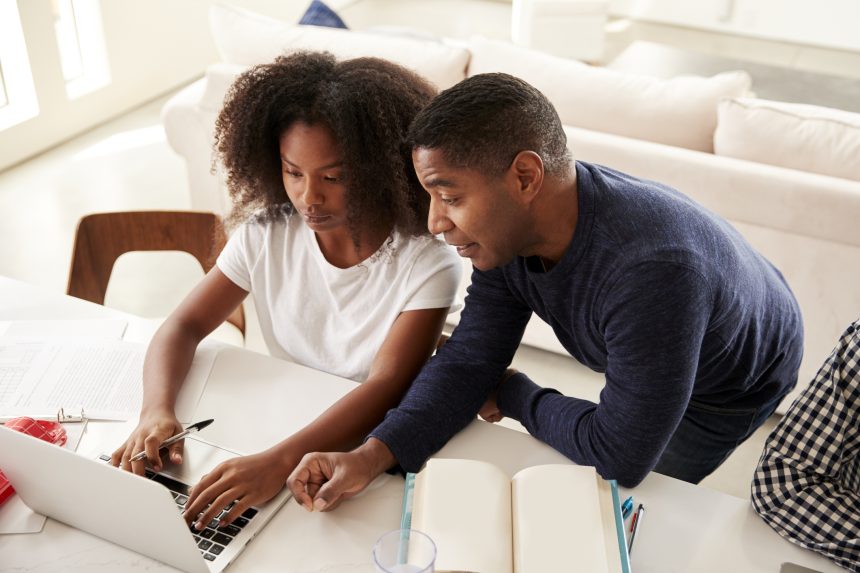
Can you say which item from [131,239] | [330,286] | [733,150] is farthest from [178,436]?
[733,150]

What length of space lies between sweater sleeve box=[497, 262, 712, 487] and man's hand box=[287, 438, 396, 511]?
293mm

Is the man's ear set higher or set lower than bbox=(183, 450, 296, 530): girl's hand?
higher

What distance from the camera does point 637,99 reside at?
2393 mm

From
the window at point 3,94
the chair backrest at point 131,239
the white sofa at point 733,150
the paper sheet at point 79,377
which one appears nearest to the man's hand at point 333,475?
the paper sheet at point 79,377

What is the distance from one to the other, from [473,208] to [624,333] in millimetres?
260

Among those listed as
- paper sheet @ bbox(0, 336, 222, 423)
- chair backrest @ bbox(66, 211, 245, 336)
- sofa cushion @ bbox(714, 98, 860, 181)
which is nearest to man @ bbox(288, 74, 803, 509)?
paper sheet @ bbox(0, 336, 222, 423)

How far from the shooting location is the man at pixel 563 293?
1098 mm

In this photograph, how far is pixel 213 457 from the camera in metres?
1.24

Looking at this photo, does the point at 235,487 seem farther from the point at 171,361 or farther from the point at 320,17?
the point at 320,17

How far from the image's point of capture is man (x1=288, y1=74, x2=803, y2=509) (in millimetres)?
1098

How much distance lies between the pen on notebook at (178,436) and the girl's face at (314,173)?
1.29 ft

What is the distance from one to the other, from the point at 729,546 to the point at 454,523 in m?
0.38

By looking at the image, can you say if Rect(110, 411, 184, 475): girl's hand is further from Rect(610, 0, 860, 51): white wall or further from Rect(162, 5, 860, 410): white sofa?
Rect(610, 0, 860, 51): white wall

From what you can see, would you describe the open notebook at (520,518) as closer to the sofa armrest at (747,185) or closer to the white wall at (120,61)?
the sofa armrest at (747,185)
